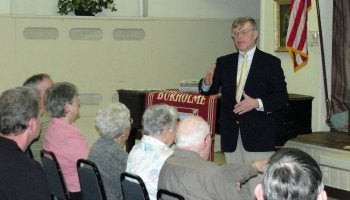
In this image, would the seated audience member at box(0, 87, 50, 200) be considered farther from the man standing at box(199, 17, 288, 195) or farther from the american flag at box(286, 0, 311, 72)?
the american flag at box(286, 0, 311, 72)

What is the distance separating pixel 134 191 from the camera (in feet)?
10.7

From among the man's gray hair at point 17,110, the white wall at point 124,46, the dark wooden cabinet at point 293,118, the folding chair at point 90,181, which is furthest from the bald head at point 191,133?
the white wall at point 124,46

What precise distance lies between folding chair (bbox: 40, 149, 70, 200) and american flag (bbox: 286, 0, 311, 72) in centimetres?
278

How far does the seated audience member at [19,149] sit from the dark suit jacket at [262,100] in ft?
6.09

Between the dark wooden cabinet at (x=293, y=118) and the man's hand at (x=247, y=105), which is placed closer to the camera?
the man's hand at (x=247, y=105)

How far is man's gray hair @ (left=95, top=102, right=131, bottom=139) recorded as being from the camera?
402cm

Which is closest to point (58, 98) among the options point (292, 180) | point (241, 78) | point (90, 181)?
point (90, 181)

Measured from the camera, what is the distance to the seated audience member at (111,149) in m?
3.83

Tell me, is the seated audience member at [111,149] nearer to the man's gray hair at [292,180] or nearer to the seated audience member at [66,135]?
the seated audience member at [66,135]

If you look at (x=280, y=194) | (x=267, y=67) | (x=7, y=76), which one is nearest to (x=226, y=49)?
(x=7, y=76)

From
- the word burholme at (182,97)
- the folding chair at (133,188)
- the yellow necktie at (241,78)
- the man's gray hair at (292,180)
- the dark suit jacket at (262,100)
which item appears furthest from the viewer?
the word burholme at (182,97)

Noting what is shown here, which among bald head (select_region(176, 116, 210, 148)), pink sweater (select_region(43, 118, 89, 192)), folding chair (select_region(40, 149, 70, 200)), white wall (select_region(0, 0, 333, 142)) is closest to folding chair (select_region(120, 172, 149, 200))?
bald head (select_region(176, 116, 210, 148))

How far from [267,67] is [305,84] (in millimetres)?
2040

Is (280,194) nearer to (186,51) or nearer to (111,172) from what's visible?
(111,172)
